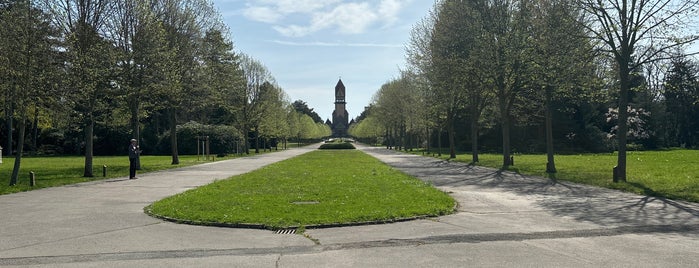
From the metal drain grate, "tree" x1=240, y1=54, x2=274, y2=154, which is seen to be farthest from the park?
"tree" x1=240, y1=54, x2=274, y2=154

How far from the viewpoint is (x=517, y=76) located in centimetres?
2602

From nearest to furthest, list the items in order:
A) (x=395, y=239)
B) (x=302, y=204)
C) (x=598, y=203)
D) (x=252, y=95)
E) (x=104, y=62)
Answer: (x=395, y=239)
(x=302, y=204)
(x=598, y=203)
(x=104, y=62)
(x=252, y=95)

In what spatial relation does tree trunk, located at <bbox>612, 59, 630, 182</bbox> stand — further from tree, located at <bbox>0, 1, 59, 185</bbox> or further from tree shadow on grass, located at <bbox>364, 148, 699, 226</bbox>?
tree, located at <bbox>0, 1, 59, 185</bbox>

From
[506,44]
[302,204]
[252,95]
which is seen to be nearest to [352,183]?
[302,204]

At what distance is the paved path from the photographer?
6879 millimetres

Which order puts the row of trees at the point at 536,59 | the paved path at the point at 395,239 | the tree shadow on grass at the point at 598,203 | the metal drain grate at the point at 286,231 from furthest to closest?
the row of trees at the point at 536,59
the tree shadow on grass at the point at 598,203
the metal drain grate at the point at 286,231
the paved path at the point at 395,239

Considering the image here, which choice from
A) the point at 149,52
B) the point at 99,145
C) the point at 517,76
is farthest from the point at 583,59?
the point at 99,145

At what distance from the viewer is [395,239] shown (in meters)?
8.24

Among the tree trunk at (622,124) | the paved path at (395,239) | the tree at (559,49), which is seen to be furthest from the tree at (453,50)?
the paved path at (395,239)

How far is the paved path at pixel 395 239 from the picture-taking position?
6879 millimetres

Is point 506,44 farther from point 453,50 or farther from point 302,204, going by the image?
point 302,204

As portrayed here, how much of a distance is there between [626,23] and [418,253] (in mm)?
14448

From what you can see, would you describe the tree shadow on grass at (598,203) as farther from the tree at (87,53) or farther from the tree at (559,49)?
the tree at (87,53)

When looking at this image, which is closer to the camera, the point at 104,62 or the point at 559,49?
the point at 559,49
